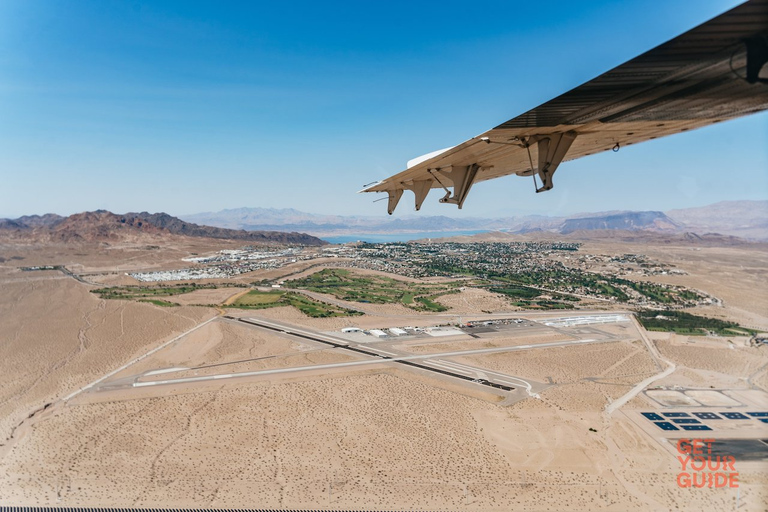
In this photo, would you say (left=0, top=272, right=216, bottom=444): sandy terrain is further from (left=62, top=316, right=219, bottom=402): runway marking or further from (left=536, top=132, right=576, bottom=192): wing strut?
(left=536, top=132, right=576, bottom=192): wing strut

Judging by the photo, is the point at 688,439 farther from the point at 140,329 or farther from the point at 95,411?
the point at 140,329

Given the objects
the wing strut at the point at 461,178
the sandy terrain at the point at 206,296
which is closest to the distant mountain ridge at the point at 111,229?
the sandy terrain at the point at 206,296

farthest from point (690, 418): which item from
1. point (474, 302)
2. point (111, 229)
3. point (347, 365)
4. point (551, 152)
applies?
point (111, 229)

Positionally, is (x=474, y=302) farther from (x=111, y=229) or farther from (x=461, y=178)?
(x=111, y=229)

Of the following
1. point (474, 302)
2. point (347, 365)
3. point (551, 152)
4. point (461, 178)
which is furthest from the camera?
point (474, 302)

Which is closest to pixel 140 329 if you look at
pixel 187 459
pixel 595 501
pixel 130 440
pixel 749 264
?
pixel 130 440

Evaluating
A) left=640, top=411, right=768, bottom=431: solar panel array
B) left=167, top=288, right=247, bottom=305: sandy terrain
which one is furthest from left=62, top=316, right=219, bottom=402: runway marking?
left=640, top=411, right=768, bottom=431: solar panel array
